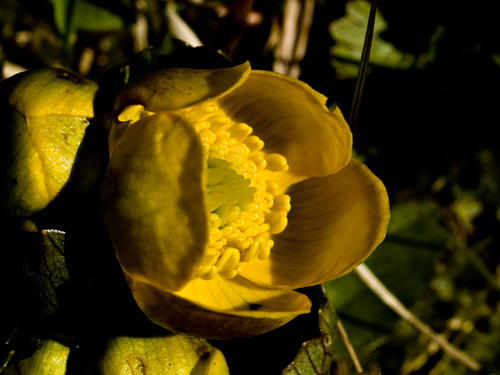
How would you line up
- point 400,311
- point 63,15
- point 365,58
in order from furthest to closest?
point 400,311
point 63,15
point 365,58

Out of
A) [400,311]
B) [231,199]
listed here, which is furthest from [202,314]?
[400,311]

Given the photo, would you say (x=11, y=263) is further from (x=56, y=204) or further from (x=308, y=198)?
Result: (x=308, y=198)

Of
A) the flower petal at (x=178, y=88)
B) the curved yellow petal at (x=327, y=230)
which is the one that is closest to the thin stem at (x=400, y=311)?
the curved yellow petal at (x=327, y=230)

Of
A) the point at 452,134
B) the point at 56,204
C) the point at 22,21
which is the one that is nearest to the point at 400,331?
the point at 452,134

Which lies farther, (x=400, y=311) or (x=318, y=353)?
(x=400, y=311)

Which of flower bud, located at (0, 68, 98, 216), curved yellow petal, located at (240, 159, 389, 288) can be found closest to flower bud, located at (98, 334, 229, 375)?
curved yellow petal, located at (240, 159, 389, 288)

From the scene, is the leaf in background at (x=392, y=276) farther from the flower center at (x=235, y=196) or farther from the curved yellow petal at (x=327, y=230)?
the flower center at (x=235, y=196)

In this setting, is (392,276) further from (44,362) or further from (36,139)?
(36,139)
